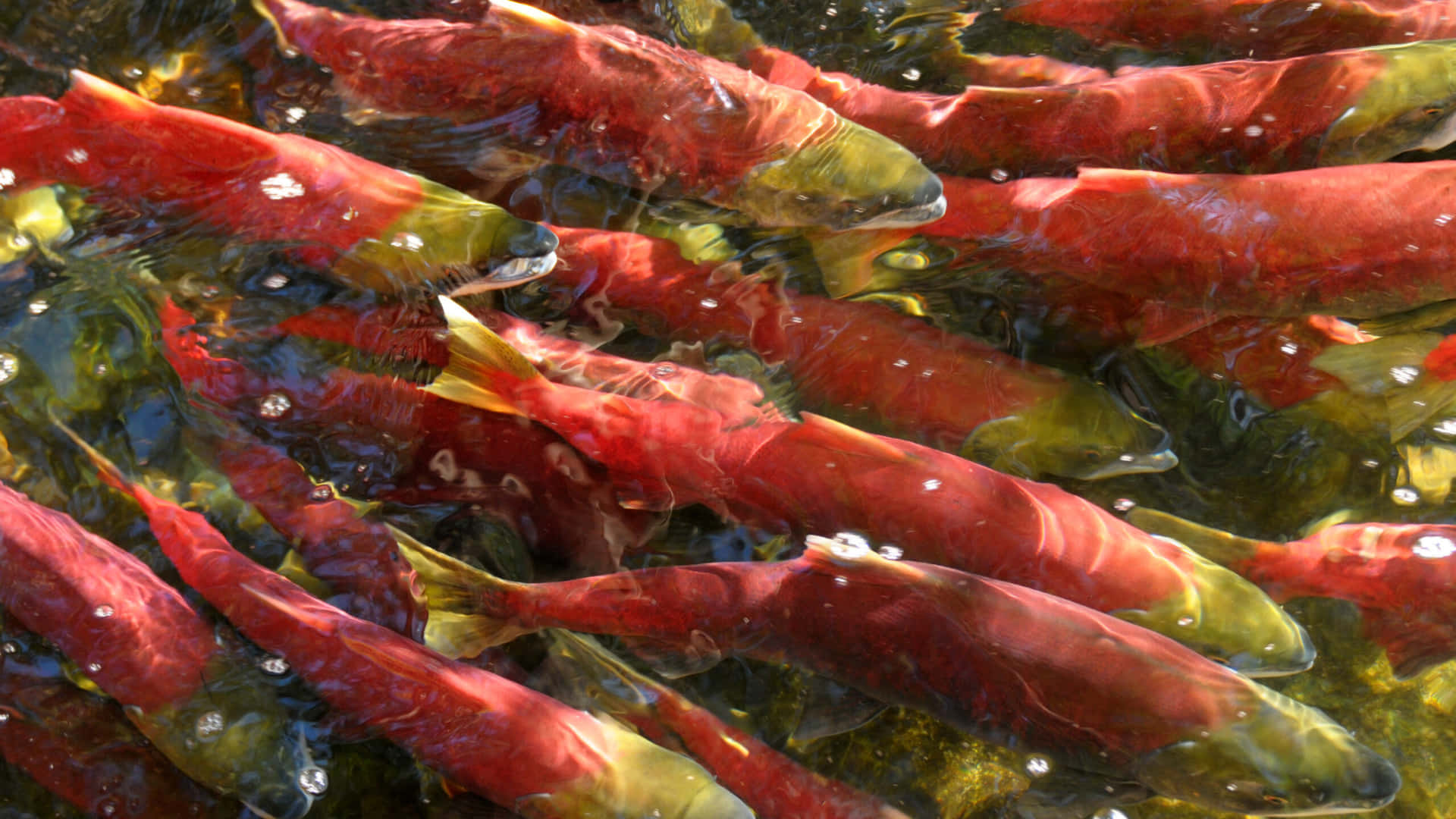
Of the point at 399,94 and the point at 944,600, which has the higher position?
the point at 399,94

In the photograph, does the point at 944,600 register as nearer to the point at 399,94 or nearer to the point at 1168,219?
the point at 1168,219

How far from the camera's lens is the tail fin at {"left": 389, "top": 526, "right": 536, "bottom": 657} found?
7.06ft

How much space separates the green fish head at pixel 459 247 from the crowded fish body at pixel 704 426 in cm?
1

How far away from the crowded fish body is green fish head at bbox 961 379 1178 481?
1cm

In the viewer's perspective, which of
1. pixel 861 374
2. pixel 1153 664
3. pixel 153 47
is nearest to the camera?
pixel 1153 664

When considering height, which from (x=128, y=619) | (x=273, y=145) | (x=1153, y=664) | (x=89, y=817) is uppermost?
(x=273, y=145)

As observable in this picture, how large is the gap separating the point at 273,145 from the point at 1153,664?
2304 mm

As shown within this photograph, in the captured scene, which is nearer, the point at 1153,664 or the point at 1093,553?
the point at 1153,664

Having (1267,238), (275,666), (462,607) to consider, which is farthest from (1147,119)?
(275,666)

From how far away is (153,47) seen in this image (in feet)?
9.86

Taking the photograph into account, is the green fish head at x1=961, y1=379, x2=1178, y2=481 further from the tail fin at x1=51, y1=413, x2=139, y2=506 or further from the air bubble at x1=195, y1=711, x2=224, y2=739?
the tail fin at x1=51, y1=413, x2=139, y2=506

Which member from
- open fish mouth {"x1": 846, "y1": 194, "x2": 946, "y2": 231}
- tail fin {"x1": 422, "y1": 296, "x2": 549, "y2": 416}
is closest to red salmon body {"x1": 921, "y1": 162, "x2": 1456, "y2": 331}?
open fish mouth {"x1": 846, "y1": 194, "x2": 946, "y2": 231}

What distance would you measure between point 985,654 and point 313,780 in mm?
1431

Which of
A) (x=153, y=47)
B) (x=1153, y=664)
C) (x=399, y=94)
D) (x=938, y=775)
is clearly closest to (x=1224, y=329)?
(x=1153, y=664)
